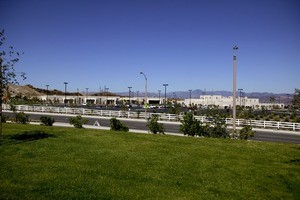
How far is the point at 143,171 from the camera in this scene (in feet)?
34.0

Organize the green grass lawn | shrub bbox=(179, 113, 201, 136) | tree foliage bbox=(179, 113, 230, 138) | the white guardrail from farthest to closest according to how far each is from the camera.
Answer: the white guardrail < shrub bbox=(179, 113, 201, 136) < tree foliage bbox=(179, 113, 230, 138) < the green grass lawn

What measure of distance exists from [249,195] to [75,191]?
16.6 feet

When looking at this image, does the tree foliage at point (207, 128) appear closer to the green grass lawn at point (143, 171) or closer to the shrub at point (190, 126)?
the shrub at point (190, 126)

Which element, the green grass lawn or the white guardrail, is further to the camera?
the white guardrail

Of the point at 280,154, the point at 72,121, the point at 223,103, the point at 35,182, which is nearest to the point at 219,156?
the point at 280,154

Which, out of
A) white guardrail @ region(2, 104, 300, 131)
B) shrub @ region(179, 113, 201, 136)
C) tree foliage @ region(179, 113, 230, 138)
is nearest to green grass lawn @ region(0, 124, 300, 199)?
tree foliage @ region(179, 113, 230, 138)

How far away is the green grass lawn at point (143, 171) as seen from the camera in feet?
27.1

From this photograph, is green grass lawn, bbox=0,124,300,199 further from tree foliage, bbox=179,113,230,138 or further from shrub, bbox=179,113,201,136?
shrub, bbox=179,113,201,136

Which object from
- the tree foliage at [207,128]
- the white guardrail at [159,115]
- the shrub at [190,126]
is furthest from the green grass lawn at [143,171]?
the white guardrail at [159,115]

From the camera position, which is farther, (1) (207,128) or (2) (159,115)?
(2) (159,115)

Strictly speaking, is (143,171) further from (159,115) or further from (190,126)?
(159,115)

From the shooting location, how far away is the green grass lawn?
827 centimetres

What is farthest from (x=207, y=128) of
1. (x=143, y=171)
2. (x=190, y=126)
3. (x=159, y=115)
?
(x=159, y=115)

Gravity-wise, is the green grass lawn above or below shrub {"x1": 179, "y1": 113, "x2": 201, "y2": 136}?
below
